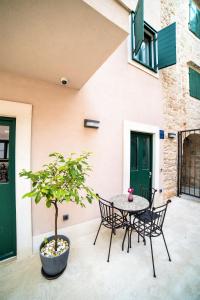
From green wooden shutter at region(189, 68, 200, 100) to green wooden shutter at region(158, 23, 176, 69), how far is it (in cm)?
209

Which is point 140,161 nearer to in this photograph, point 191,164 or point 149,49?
point 149,49

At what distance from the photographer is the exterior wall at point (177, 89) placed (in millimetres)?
4173

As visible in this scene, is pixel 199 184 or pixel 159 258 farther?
pixel 199 184

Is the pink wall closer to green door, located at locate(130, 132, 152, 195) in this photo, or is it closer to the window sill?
the window sill

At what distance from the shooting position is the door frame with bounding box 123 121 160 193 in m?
3.12

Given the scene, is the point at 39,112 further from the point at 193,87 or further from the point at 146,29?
the point at 193,87

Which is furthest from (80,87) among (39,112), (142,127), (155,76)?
(155,76)

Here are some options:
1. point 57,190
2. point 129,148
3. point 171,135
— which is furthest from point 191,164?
point 57,190

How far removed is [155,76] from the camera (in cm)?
380

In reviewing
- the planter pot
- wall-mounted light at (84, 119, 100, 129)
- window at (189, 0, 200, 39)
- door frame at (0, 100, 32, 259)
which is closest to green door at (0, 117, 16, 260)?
door frame at (0, 100, 32, 259)

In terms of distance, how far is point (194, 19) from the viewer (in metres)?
5.11

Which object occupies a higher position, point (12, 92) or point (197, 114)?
point (197, 114)

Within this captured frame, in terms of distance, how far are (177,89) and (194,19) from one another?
Answer: 329cm

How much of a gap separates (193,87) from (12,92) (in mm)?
6091
